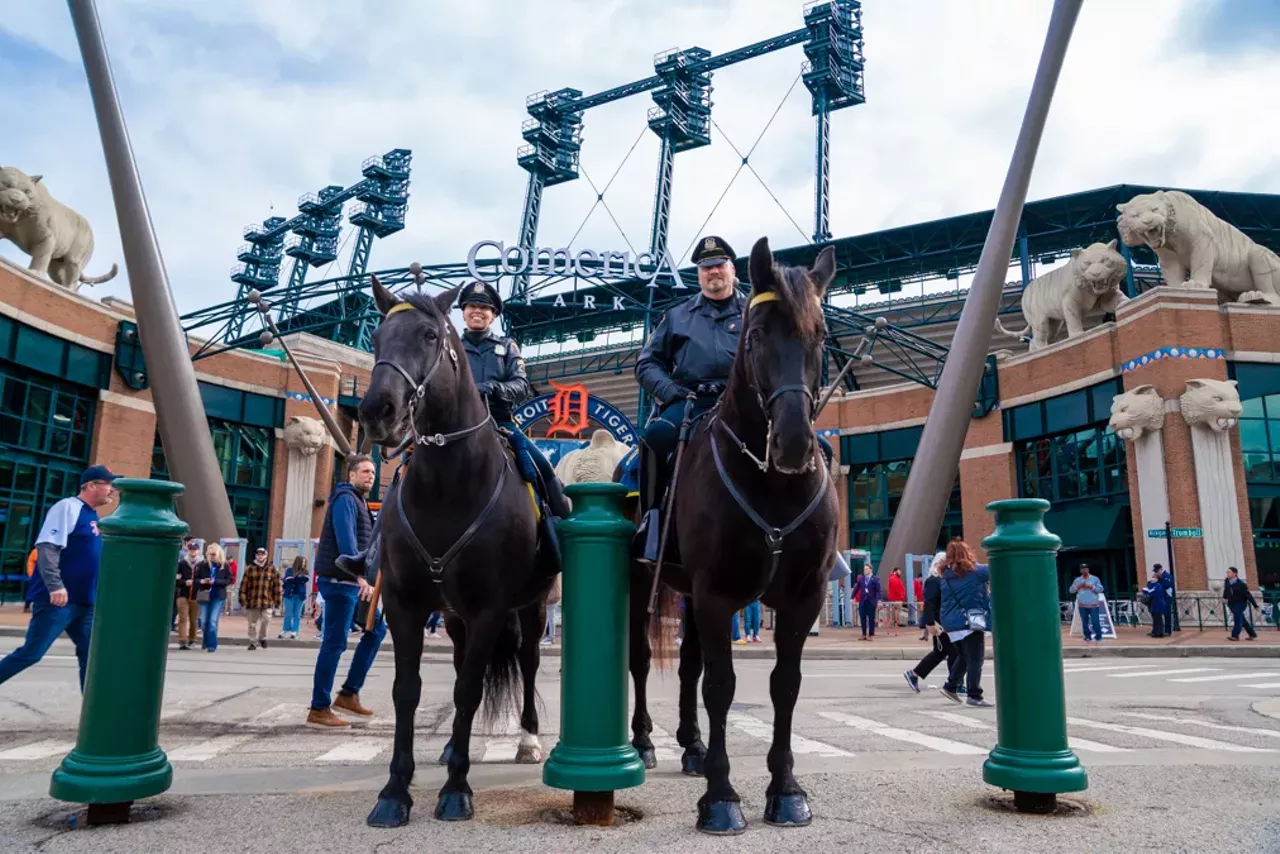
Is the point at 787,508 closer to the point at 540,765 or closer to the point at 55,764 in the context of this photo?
the point at 540,765

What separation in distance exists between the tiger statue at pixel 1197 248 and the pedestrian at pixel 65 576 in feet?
95.0

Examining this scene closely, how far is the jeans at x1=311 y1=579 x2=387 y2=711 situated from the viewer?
7.45 metres

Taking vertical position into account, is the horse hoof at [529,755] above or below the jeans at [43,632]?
below

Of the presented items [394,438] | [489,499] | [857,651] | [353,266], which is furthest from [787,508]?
[353,266]

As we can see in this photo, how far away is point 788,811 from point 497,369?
3.22m

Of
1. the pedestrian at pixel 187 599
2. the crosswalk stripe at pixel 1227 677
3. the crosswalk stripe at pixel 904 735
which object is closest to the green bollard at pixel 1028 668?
the crosswalk stripe at pixel 904 735

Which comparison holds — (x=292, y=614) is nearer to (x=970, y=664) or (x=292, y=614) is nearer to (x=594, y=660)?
(x=970, y=664)

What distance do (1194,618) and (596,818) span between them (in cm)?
2706

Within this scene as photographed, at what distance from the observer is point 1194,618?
25.7 m

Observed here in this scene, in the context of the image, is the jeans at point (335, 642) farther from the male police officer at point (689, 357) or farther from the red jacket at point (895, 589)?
the red jacket at point (895, 589)

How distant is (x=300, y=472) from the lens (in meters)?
38.2

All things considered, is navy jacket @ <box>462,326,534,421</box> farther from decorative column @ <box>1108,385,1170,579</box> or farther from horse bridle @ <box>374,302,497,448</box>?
decorative column @ <box>1108,385,1170,579</box>

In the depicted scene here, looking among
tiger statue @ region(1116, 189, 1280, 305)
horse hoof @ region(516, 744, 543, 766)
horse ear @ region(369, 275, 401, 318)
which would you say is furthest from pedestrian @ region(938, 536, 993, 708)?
tiger statue @ region(1116, 189, 1280, 305)

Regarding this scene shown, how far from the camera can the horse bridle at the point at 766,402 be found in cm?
380
